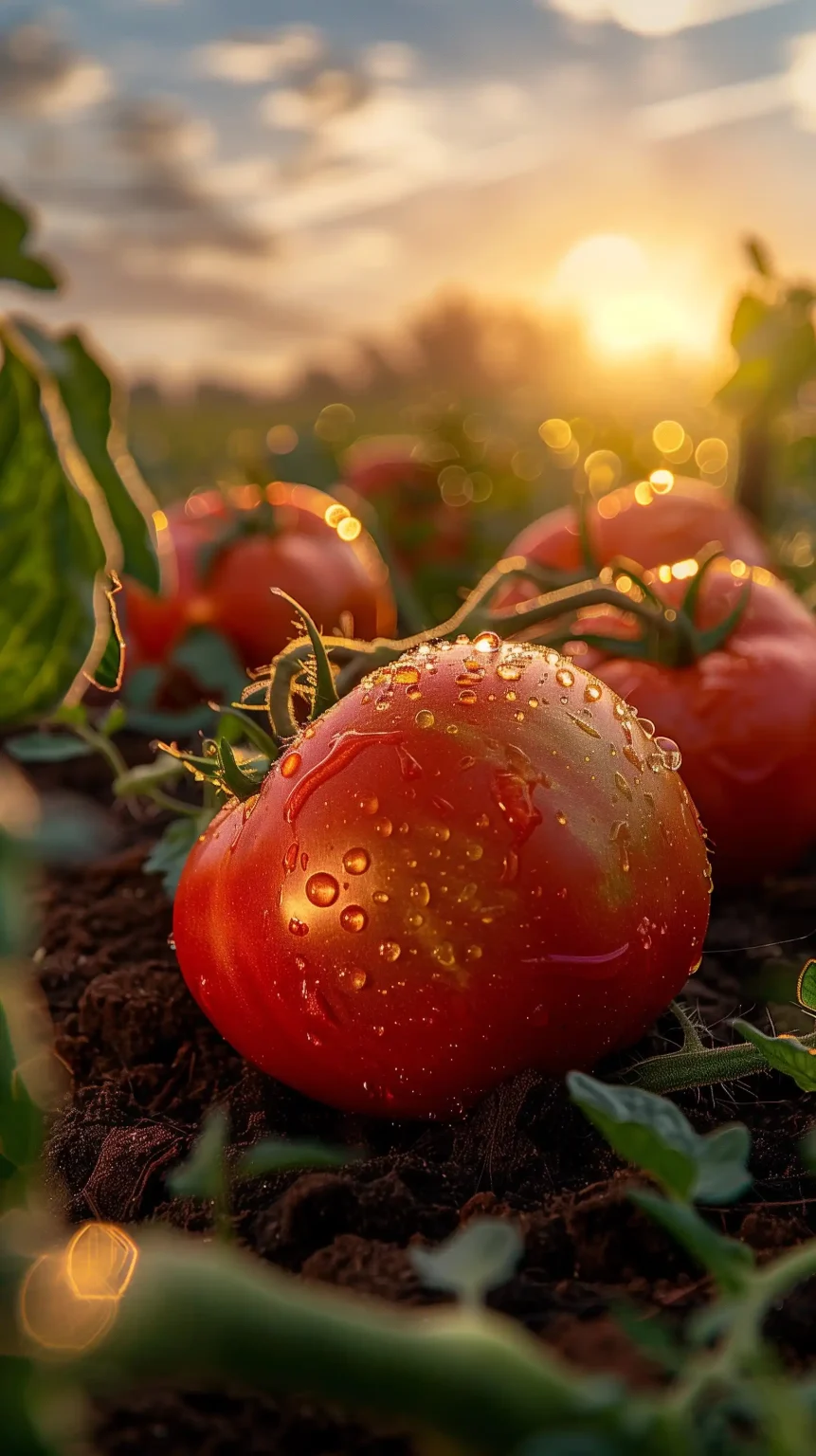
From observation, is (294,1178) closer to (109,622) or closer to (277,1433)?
(277,1433)

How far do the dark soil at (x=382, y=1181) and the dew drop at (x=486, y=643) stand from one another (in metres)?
0.45

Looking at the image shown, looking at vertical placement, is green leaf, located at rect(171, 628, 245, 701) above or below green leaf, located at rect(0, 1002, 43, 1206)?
below

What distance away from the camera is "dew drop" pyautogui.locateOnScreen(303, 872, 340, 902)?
1.20m

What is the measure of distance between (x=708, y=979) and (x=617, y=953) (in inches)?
22.0

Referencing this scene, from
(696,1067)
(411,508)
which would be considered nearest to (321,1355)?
(696,1067)

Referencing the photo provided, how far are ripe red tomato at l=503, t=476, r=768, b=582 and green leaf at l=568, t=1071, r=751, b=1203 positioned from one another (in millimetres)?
1674

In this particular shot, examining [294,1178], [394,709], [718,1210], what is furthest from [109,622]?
[718,1210]

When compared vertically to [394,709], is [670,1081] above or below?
below

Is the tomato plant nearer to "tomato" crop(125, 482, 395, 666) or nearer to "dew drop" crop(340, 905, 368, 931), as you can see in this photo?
"tomato" crop(125, 482, 395, 666)

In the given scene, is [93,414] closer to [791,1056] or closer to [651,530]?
[791,1056]

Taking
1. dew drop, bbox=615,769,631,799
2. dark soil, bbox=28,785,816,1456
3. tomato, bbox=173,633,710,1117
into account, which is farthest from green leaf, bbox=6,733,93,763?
dew drop, bbox=615,769,631,799

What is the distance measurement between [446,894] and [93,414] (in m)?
0.57

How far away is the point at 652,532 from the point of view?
256 centimetres

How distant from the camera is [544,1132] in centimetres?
122
